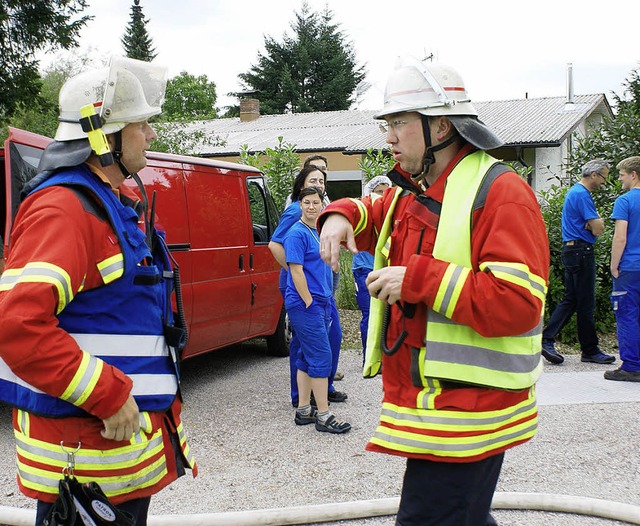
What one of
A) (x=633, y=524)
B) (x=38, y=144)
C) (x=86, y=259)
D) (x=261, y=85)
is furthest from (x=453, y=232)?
(x=261, y=85)

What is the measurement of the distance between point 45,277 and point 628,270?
21.1ft

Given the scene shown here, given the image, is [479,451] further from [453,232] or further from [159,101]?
[159,101]

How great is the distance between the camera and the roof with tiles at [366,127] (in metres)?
25.4

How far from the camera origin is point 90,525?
79.9 inches

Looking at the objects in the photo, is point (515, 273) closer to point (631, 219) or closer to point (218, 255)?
point (218, 255)

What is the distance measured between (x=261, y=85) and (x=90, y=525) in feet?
158

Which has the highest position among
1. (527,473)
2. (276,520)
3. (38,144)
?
(38,144)

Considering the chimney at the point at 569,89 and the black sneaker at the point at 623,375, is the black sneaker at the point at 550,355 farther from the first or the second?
the chimney at the point at 569,89

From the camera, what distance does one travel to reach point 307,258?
18.1ft

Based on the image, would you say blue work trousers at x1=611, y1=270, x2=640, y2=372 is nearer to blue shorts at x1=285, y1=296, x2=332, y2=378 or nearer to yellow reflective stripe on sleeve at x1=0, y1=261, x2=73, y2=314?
blue shorts at x1=285, y1=296, x2=332, y2=378

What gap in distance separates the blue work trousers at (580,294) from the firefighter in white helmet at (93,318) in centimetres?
624

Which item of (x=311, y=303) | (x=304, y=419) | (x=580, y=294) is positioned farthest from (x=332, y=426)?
(x=580, y=294)

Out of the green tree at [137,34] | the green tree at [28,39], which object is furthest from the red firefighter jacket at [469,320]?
the green tree at [137,34]

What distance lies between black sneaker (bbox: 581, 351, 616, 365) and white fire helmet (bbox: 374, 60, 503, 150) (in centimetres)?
629
